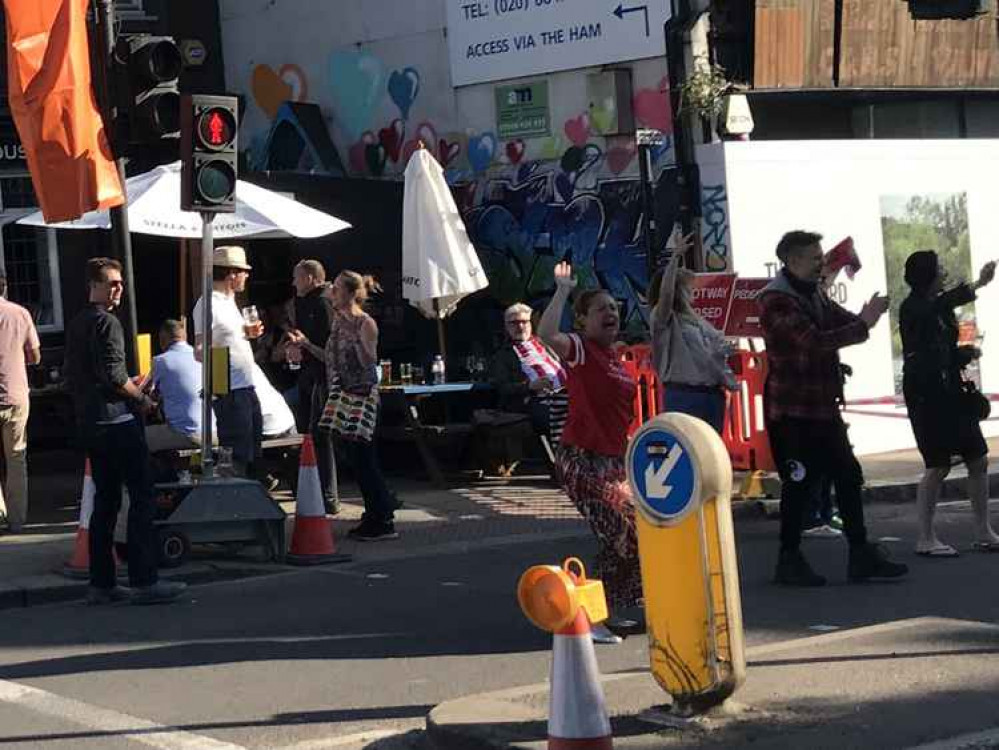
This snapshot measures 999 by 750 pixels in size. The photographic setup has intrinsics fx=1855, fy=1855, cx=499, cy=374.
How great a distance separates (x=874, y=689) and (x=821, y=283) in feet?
12.3

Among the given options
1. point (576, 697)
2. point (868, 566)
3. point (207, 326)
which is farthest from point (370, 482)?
point (576, 697)

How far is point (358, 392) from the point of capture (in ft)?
41.4

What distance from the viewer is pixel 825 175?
1655 cm

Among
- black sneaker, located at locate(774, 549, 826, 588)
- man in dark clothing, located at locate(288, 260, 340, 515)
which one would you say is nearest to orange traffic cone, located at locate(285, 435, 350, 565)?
man in dark clothing, located at locate(288, 260, 340, 515)

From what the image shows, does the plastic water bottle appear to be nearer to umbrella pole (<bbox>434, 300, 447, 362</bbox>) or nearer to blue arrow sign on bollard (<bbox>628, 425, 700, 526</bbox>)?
umbrella pole (<bbox>434, 300, 447, 362</bbox>)

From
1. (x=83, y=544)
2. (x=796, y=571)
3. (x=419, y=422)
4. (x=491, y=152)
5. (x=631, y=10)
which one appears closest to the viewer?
(x=796, y=571)

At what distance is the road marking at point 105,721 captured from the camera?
7.23 m

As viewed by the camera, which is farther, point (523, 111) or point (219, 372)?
point (523, 111)

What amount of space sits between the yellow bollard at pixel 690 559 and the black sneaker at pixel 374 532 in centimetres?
598

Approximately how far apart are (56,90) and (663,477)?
700cm

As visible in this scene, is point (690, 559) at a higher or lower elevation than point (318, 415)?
lower

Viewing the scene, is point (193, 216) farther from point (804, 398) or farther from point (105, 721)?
point (105, 721)

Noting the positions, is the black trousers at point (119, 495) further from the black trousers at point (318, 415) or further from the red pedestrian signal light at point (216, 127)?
Answer: the black trousers at point (318, 415)

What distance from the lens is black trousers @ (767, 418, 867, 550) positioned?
1005cm
